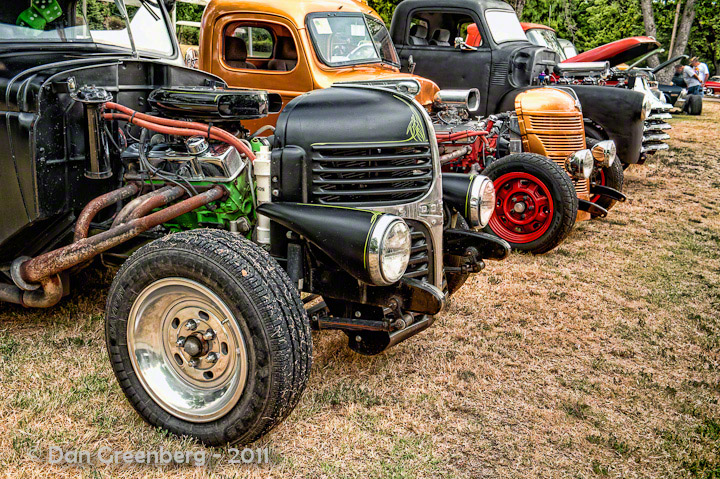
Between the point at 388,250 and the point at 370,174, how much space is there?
531mm

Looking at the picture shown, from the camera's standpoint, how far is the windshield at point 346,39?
6461 millimetres

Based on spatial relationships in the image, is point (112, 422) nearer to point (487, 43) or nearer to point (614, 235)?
point (614, 235)

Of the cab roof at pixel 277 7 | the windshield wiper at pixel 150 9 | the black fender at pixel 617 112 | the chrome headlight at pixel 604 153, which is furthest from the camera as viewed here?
the black fender at pixel 617 112

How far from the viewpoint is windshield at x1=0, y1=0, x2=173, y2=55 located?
3.33m

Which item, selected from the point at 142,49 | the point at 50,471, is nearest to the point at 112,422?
the point at 50,471

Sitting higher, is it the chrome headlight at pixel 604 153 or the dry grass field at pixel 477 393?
the chrome headlight at pixel 604 153

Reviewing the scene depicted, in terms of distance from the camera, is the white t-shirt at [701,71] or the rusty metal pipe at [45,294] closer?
the rusty metal pipe at [45,294]

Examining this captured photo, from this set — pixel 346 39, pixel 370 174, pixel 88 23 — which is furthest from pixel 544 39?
pixel 370 174

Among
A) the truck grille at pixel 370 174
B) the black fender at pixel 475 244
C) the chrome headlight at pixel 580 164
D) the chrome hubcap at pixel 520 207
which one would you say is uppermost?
the truck grille at pixel 370 174

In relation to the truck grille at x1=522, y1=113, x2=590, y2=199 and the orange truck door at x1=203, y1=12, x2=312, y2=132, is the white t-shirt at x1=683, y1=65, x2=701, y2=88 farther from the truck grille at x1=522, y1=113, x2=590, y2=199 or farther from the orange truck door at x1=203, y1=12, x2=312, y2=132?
the orange truck door at x1=203, y1=12, x2=312, y2=132

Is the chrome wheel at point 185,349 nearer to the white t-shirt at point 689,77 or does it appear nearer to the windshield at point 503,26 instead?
the windshield at point 503,26

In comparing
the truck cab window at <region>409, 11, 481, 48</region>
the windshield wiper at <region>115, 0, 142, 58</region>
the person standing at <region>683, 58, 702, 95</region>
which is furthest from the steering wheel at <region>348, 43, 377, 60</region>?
the person standing at <region>683, 58, 702, 95</region>

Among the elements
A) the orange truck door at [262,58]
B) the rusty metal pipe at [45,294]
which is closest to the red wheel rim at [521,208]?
the orange truck door at [262,58]

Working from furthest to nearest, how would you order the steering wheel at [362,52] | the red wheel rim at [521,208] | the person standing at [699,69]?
the person standing at [699,69] → the steering wheel at [362,52] → the red wheel rim at [521,208]
